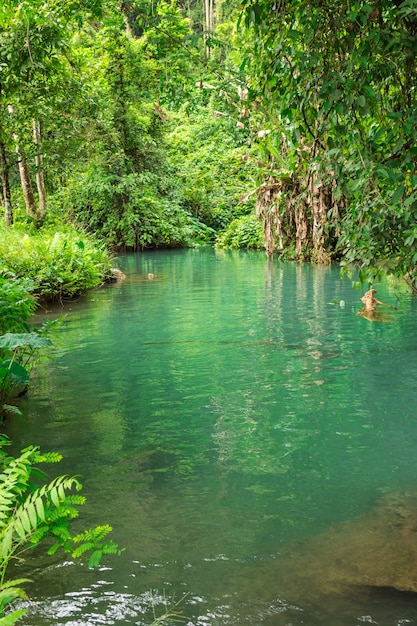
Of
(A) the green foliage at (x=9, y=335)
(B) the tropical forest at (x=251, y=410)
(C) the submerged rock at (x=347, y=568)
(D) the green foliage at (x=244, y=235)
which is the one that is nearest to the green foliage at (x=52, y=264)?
(B) the tropical forest at (x=251, y=410)

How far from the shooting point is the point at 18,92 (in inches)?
572

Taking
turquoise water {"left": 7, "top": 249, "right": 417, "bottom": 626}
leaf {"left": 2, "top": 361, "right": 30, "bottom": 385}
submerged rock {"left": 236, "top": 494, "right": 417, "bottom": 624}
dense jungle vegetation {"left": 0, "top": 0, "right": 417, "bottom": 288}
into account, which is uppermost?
dense jungle vegetation {"left": 0, "top": 0, "right": 417, "bottom": 288}

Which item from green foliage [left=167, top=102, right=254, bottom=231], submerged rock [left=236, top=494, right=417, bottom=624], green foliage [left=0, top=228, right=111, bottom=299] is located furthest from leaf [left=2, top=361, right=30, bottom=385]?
green foliage [left=167, top=102, right=254, bottom=231]

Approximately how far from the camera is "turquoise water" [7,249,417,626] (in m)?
3.11

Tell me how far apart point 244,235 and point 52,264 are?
60.9 ft

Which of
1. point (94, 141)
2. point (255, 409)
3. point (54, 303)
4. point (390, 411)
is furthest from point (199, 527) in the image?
point (94, 141)

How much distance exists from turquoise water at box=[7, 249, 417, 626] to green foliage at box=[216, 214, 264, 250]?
62.6 ft

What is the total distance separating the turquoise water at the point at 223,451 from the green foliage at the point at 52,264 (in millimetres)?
2234

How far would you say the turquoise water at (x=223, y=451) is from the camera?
122 inches

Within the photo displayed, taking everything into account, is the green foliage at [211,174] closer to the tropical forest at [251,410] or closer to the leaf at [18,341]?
the tropical forest at [251,410]

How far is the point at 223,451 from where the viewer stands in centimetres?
505

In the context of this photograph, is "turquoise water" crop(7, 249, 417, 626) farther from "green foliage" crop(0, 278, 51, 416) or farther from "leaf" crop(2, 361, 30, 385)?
"leaf" crop(2, 361, 30, 385)

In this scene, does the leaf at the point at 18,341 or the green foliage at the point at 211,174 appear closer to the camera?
the leaf at the point at 18,341

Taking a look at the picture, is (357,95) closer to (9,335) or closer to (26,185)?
(9,335)
